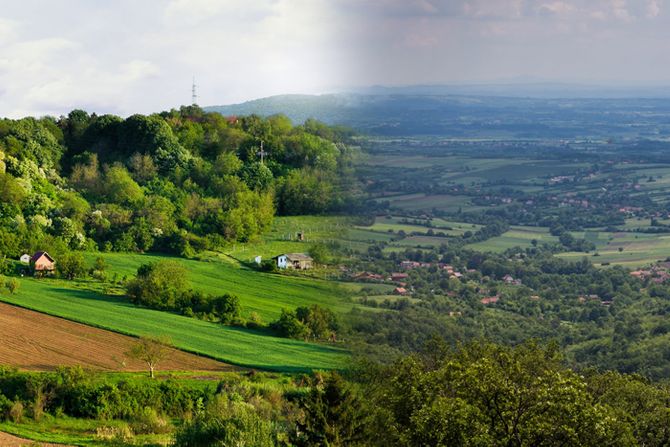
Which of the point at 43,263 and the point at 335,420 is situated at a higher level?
the point at 335,420

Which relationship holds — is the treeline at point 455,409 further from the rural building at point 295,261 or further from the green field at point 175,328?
the rural building at point 295,261

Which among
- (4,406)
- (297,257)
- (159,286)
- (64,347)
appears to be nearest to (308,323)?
(297,257)

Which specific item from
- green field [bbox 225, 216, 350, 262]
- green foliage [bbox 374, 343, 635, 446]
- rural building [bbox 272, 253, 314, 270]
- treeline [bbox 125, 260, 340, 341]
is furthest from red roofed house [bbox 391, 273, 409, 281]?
green field [bbox 225, 216, 350, 262]

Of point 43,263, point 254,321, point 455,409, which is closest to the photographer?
point 455,409

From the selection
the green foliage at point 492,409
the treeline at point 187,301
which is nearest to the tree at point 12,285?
the treeline at point 187,301

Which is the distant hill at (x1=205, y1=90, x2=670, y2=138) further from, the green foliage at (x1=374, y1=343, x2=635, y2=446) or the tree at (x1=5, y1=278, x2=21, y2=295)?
the tree at (x1=5, y1=278, x2=21, y2=295)

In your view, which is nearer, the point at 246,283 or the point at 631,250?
the point at 246,283

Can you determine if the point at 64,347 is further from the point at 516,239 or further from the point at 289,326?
the point at 516,239

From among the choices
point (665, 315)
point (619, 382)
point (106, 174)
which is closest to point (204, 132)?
point (106, 174)
